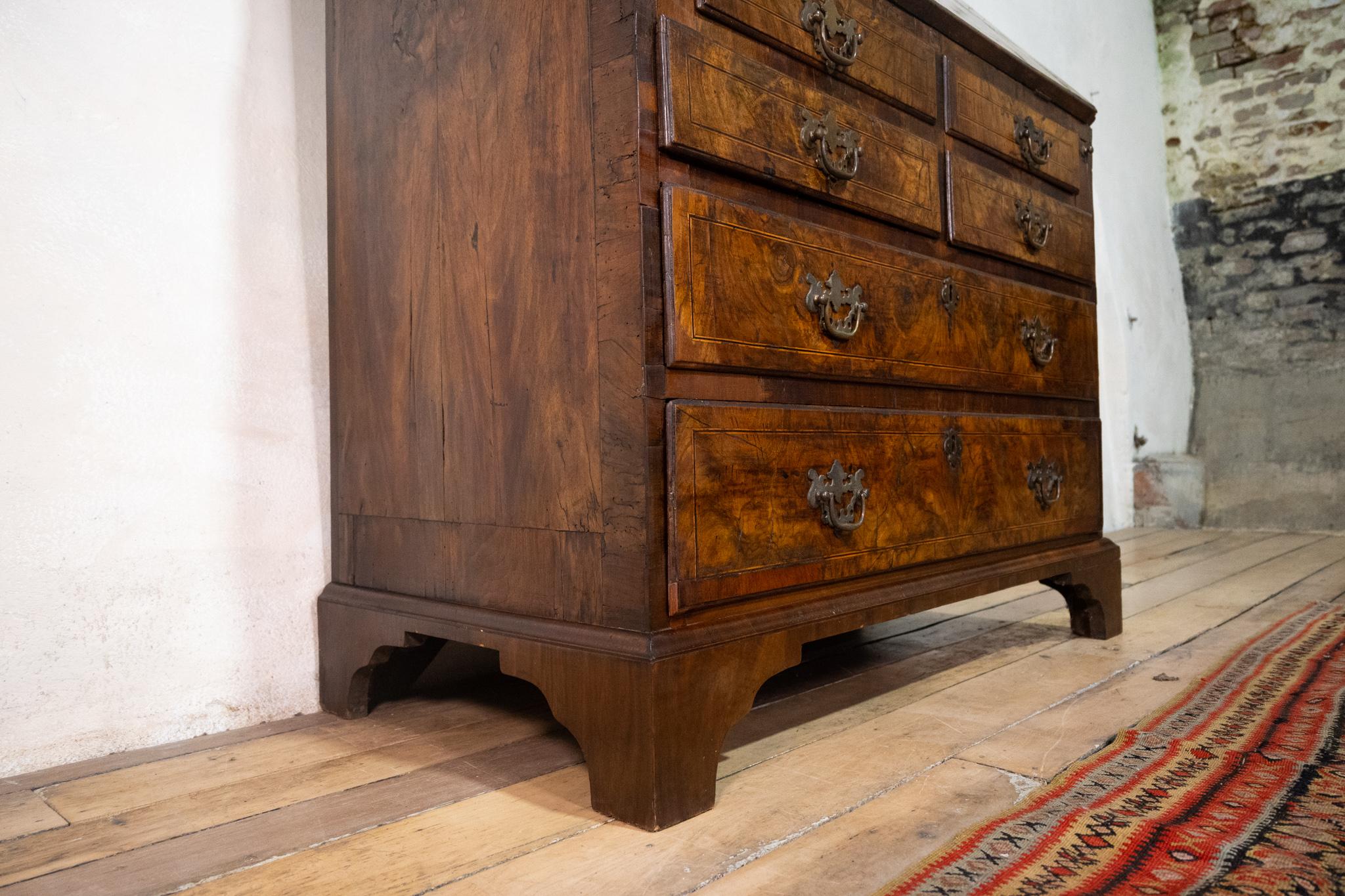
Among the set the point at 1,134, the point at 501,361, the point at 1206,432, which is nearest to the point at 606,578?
the point at 501,361

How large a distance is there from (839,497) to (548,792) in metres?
0.56

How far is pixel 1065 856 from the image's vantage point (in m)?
0.93

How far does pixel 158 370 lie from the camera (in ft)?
4.67

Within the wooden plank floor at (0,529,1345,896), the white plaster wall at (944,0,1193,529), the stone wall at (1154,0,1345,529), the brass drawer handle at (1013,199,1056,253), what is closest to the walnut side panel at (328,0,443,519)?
the wooden plank floor at (0,529,1345,896)

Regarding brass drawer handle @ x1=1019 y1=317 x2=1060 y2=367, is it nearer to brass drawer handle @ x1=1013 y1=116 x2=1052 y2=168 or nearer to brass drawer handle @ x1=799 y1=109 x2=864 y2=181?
brass drawer handle @ x1=1013 y1=116 x2=1052 y2=168

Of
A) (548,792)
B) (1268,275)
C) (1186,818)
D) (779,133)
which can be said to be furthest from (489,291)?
(1268,275)

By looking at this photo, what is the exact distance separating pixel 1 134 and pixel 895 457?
53.2 inches

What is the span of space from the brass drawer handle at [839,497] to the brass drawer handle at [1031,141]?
3.02 feet

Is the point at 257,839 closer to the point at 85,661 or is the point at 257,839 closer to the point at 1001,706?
the point at 85,661

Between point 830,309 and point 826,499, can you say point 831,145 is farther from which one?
point 826,499

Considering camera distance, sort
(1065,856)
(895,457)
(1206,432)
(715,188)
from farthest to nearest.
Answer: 1. (1206,432)
2. (895,457)
3. (715,188)
4. (1065,856)

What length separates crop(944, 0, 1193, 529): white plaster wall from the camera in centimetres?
444

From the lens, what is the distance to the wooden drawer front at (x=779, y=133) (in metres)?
1.13

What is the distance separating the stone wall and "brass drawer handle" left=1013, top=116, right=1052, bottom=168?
3.60 metres
